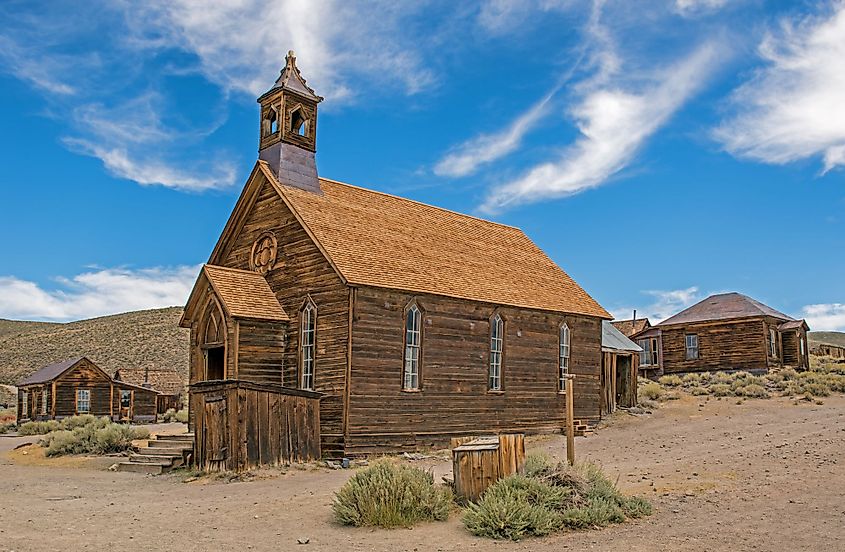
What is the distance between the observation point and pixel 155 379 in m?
56.1

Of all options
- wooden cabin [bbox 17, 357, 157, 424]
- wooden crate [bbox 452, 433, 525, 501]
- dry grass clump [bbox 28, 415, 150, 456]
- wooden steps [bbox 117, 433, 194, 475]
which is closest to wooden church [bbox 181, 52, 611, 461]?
wooden steps [bbox 117, 433, 194, 475]

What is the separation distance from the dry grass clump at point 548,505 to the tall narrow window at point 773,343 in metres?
33.4

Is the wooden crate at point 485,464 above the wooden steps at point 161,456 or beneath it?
above

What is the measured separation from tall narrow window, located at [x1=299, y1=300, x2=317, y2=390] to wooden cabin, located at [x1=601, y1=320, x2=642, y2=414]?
12306 millimetres

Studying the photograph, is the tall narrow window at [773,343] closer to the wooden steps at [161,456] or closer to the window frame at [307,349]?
the window frame at [307,349]

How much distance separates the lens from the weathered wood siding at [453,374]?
65.9ft

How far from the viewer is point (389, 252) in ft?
72.8

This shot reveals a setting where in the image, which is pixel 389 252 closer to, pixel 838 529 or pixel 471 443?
pixel 471 443

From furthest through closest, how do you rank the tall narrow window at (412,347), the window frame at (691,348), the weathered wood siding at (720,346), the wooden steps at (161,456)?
the window frame at (691,348)
the weathered wood siding at (720,346)
the tall narrow window at (412,347)
the wooden steps at (161,456)

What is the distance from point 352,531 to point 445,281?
11.9 metres

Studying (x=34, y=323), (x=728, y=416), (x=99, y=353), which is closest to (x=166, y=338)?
(x=99, y=353)

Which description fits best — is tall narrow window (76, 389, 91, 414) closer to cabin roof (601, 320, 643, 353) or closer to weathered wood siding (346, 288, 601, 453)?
cabin roof (601, 320, 643, 353)

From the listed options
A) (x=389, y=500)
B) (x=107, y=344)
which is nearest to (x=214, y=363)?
(x=389, y=500)

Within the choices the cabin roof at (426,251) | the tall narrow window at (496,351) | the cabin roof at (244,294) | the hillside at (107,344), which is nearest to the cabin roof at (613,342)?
Result: the cabin roof at (426,251)
